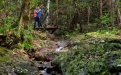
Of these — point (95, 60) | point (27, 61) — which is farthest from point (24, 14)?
Answer: point (95, 60)

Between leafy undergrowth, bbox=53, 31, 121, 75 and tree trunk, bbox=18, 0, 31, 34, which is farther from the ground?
tree trunk, bbox=18, 0, 31, 34

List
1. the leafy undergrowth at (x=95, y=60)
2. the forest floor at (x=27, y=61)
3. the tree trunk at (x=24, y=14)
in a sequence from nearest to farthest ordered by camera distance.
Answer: the leafy undergrowth at (x=95, y=60)
the forest floor at (x=27, y=61)
the tree trunk at (x=24, y=14)

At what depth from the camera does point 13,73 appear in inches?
305

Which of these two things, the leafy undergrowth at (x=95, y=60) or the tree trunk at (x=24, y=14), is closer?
the leafy undergrowth at (x=95, y=60)

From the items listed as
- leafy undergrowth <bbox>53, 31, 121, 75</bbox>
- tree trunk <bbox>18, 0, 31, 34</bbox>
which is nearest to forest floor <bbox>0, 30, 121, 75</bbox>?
leafy undergrowth <bbox>53, 31, 121, 75</bbox>

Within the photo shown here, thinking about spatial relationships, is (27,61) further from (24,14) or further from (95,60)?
(24,14)

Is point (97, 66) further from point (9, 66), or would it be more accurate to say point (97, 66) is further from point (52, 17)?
point (52, 17)

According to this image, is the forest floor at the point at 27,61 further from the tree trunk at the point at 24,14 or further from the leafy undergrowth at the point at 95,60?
the tree trunk at the point at 24,14

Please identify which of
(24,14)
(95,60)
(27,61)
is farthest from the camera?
(24,14)

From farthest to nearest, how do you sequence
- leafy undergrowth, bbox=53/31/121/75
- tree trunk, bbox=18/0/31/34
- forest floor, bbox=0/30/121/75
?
tree trunk, bbox=18/0/31/34
forest floor, bbox=0/30/121/75
leafy undergrowth, bbox=53/31/121/75

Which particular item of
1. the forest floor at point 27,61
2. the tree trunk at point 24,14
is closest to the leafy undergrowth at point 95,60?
the forest floor at point 27,61

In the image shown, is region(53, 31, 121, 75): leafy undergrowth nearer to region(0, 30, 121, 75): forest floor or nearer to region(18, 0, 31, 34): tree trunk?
region(0, 30, 121, 75): forest floor

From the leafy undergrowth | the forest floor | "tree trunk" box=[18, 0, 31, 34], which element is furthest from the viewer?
"tree trunk" box=[18, 0, 31, 34]

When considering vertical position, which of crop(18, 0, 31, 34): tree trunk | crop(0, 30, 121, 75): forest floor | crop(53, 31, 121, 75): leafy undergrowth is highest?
crop(18, 0, 31, 34): tree trunk
